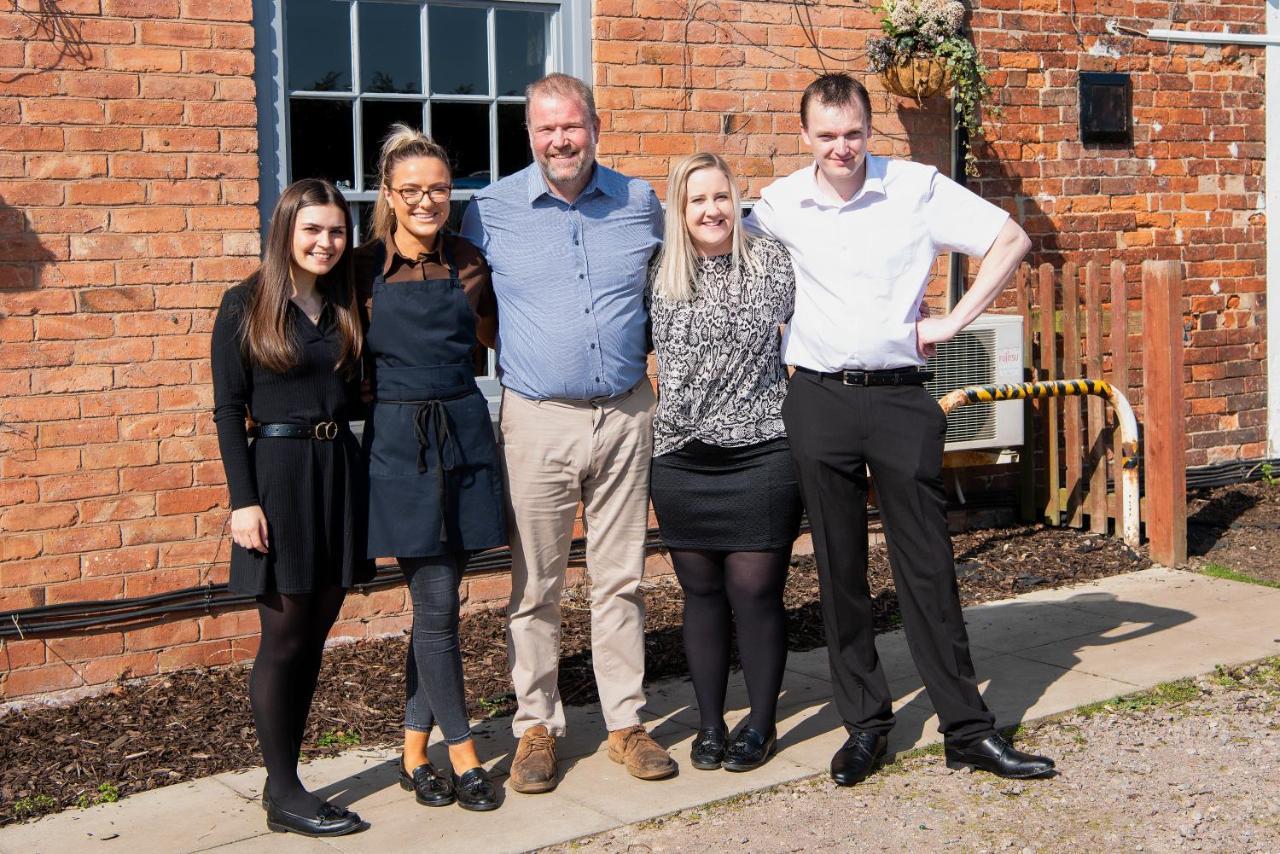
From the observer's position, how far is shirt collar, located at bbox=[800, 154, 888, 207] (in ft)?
14.7

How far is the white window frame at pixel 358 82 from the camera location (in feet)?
19.8

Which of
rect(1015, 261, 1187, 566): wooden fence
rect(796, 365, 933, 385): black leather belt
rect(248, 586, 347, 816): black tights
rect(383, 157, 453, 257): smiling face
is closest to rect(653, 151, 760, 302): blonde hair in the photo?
rect(796, 365, 933, 385): black leather belt

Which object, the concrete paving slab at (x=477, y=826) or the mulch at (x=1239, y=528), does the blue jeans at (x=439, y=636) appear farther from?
the mulch at (x=1239, y=528)

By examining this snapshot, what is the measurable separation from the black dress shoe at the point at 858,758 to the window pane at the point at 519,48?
352 cm

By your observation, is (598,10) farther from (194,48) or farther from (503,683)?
(503,683)

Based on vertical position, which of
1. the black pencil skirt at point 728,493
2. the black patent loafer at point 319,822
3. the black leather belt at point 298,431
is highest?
the black leather belt at point 298,431

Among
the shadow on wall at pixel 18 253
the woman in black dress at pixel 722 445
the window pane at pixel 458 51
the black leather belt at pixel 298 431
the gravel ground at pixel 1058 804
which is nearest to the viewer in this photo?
the gravel ground at pixel 1058 804

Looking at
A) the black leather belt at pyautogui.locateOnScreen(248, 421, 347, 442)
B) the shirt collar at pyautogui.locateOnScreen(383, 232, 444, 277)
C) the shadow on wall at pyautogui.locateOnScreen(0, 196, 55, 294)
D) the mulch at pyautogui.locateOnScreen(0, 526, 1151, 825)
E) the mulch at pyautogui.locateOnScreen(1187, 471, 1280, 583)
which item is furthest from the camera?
the mulch at pyautogui.locateOnScreen(1187, 471, 1280, 583)

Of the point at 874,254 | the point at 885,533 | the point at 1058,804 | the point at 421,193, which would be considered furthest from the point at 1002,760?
the point at 421,193

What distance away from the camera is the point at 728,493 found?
4562 millimetres

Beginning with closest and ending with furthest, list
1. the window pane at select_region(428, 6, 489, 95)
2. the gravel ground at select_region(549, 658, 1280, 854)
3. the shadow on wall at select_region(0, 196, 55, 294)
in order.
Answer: the gravel ground at select_region(549, 658, 1280, 854), the shadow on wall at select_region(0, 196, 55, 294), the window pane at select_region(428, 6, 489, 95)

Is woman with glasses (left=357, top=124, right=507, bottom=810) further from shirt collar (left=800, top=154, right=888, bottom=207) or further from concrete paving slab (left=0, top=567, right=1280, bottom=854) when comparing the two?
shirt collar (left=800, top=154, right=888, bottom=207)

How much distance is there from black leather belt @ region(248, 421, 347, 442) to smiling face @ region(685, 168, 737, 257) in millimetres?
1264

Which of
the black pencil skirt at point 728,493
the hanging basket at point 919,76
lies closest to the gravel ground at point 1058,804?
the black pencil skirt at point 728,493
